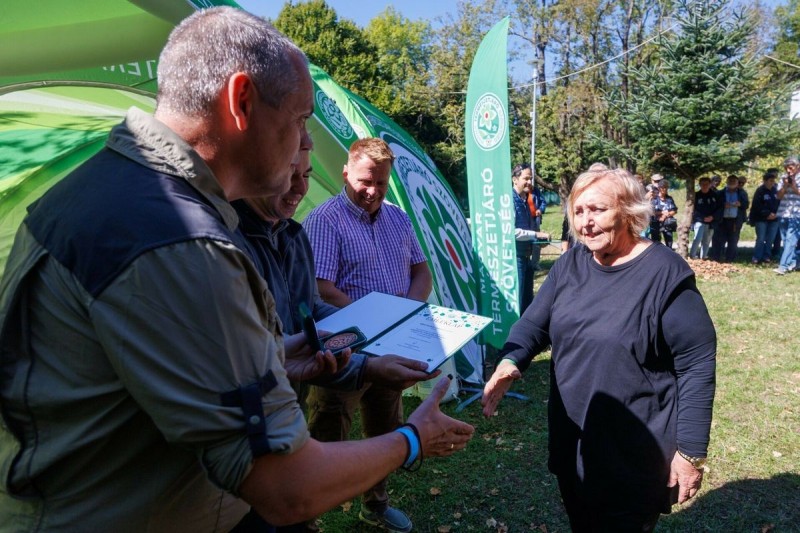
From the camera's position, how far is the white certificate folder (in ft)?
6.54

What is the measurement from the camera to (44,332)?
3.33 feet

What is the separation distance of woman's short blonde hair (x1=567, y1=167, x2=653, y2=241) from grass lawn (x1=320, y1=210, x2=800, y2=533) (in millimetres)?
2058

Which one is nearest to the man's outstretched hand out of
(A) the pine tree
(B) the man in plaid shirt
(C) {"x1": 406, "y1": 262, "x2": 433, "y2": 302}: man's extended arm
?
(B) the man in plaid shirt

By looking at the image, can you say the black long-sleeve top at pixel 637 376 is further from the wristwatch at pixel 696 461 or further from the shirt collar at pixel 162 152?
the shirt collar at pixel 162 152

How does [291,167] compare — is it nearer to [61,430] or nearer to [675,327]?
[61,430]

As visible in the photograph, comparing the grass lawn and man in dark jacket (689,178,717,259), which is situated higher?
man in dark jacket (689,178,717,259)

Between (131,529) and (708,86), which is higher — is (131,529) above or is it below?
below

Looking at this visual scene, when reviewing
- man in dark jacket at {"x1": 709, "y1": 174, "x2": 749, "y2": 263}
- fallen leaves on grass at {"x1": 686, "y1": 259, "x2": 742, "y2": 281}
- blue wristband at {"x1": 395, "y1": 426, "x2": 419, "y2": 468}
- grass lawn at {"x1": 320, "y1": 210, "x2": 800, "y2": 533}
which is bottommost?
fallen leaves on grass at {"x1": 686, "y1": 259, "x2": 742, "y2": 281}

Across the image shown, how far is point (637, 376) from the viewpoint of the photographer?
88.7 inches

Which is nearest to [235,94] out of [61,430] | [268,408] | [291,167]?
[291,167]

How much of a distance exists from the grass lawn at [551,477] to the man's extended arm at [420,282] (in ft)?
4.54

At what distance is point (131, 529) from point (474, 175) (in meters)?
4.67

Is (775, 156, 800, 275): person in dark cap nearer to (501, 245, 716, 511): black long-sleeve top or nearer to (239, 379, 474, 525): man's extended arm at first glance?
(501, 245, 716, 511): black long-sleeve top

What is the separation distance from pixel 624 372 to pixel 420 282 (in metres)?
1.70
